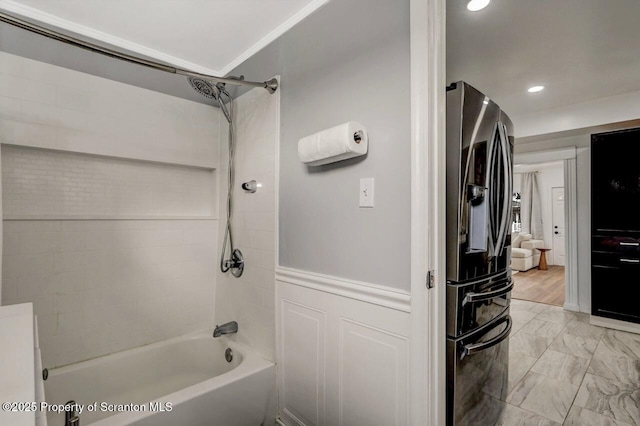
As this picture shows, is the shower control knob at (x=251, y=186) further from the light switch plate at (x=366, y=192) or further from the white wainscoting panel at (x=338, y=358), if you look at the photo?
the light switch plate at (x=366, y=192)

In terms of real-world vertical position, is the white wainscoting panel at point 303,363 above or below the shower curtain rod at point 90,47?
below

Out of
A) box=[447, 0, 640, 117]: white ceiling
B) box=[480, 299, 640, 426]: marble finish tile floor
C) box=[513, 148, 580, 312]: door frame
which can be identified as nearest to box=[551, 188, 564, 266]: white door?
box=[513, 148, 580, 312]: door frame

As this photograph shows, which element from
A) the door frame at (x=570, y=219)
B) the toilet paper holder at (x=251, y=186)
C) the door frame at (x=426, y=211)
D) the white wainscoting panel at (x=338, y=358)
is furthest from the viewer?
the door frame at (x=570, y=219)

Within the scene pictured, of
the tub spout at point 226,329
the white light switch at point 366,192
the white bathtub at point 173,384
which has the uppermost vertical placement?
the white light switch at point 366,192

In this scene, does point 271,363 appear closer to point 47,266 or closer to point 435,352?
point 435,352

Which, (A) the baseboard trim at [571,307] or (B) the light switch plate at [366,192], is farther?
(A) the baseboard trim at [571,307]

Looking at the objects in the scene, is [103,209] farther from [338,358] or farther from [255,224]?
[338,358]

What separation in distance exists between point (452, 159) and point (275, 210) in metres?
1.06

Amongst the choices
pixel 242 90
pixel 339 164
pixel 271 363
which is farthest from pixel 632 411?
pixel 242 90

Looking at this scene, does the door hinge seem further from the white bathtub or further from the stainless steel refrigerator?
the white bathtub

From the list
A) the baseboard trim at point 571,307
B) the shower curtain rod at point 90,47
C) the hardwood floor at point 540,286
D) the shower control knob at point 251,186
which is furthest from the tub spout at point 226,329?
the hardwood floor at point 540,286

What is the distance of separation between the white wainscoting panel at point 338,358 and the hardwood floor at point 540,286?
4.29 meters

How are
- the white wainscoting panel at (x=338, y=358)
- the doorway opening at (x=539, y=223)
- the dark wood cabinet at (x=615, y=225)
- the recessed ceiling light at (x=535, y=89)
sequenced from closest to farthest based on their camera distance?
the white wainscoting panel at (x=338, y=358)
the recessed ceiling light at (x=535, y=89)
the dark wood cabinet at (x=615, y=225)
the doorway opening at (x=539, y=223)

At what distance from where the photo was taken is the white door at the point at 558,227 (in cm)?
723
